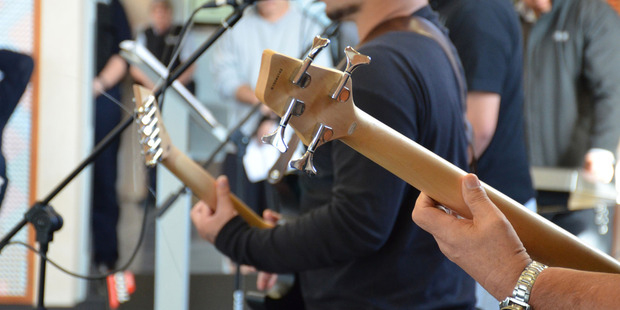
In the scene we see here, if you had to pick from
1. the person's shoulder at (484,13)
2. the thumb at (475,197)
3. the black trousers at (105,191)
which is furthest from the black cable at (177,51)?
the thumb at (475,197)

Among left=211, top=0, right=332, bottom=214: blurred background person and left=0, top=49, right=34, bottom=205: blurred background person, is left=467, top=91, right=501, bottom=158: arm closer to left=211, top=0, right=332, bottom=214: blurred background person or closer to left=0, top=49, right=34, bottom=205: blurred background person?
left=211, top=0, right=332, bottom=214: blurred background person

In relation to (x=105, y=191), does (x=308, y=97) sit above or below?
above

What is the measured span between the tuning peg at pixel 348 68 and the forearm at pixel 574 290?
29cm

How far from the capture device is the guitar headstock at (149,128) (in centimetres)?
110

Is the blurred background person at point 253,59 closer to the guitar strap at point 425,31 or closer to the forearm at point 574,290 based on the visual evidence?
the guitar strap at point 425,31

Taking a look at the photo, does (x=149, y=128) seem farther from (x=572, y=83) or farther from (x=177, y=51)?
(x=572, y=83)

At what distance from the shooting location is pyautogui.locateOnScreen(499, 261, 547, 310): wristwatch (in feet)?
2.57

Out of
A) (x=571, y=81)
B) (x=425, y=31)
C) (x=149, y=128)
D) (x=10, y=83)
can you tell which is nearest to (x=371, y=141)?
(x=425, y=31)

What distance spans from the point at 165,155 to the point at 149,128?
0.10m

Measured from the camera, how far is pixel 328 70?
77 centimetres

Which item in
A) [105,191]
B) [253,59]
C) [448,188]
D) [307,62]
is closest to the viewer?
[307,62]

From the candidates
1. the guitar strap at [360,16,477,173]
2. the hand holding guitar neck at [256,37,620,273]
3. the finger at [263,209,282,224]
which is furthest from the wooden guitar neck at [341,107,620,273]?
the finger at [263,209,282,224]

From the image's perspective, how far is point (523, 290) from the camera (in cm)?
79

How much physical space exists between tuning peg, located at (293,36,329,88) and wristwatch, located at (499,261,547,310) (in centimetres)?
32
